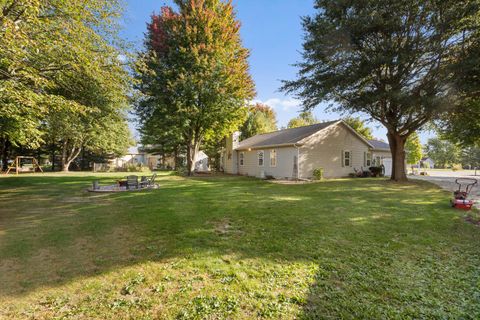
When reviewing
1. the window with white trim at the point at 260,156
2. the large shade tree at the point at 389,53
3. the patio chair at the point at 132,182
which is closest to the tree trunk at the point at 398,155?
the large shade tree at the point at 389,53

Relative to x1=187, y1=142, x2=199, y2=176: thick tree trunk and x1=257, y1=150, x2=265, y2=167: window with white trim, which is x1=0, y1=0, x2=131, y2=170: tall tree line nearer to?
x1=187, y1=142, x2=199, y2=176: thick tree trunk

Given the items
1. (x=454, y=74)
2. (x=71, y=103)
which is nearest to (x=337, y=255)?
(x=71, y=103)

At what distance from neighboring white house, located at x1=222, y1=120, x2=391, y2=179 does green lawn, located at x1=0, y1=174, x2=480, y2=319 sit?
33.8 ft

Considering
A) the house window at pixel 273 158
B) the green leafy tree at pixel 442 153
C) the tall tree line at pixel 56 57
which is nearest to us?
the tall tree line at pixel 56 57

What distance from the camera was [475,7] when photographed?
1151 cm

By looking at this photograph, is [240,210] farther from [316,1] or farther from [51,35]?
[316,1]

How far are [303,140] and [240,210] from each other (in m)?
11.1

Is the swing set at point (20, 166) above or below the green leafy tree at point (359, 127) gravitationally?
below

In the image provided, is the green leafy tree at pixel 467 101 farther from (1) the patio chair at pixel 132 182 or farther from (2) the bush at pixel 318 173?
(1) the patio chair at pixel 132 182

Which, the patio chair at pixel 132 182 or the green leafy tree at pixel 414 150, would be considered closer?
the patio chair at pixel 132 182

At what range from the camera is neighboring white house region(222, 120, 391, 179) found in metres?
18.1

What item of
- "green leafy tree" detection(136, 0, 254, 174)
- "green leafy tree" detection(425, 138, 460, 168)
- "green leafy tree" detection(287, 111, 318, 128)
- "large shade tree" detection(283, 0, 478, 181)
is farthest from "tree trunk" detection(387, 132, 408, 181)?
"green leafy tree" detection(425, 138, 460, 168)

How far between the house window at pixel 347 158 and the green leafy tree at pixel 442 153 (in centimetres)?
5961

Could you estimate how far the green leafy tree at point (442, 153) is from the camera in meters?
64.4
